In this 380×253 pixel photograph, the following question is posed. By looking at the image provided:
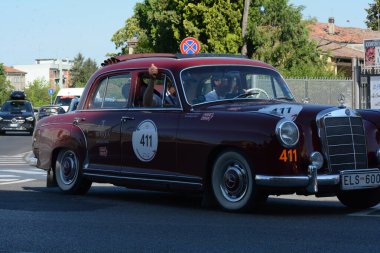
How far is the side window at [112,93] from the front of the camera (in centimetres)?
1208

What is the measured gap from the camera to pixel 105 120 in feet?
39.7

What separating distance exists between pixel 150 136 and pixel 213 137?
3.82ft

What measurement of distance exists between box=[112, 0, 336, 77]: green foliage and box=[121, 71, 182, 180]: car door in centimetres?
3955

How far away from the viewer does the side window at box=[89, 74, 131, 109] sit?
12078mm

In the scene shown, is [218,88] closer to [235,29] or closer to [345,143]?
[345,143]

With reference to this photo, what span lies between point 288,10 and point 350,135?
45.7 meters

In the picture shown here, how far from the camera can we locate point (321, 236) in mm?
8234

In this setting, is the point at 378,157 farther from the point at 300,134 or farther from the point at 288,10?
the point at 288,10

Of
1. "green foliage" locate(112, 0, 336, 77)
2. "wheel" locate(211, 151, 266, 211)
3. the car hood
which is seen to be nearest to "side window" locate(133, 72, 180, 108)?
the car hood

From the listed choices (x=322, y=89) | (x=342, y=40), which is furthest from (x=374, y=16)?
A: (x=322, y=89)

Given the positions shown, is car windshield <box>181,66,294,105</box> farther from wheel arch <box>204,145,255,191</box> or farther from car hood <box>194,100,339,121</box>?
wheel arch <box>204,145,255,191</box>

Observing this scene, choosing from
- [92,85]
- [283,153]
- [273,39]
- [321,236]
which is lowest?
[321,236]

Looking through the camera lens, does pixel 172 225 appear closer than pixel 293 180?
Yes

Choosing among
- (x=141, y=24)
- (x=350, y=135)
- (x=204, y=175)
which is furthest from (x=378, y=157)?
(x=141, y=24)
